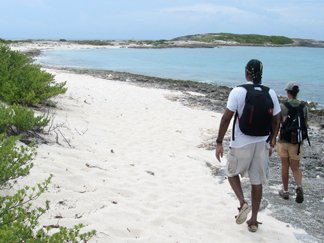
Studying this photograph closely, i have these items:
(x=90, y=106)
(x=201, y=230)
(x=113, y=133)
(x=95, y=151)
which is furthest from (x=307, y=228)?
(x=90, y=106)

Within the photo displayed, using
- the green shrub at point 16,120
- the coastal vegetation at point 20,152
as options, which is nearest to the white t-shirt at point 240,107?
the coastal vegetation at point 20,152

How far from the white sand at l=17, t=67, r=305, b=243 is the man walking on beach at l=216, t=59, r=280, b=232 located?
0.57 meters

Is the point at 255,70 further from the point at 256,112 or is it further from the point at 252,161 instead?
the point at 252,161

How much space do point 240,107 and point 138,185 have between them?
2167 millimetres

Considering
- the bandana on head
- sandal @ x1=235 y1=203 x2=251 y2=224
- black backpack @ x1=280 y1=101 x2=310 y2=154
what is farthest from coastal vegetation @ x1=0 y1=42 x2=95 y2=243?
black backpack @ x1=280 y1=101 x2=310 y2=154

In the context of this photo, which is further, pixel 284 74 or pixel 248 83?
pixel 284 74

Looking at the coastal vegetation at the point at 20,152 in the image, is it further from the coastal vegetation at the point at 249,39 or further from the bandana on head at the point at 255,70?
the coastal vegetation at the point at 249,39

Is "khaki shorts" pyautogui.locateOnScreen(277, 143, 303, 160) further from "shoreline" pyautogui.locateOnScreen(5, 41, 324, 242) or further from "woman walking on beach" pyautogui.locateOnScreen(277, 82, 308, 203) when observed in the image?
"shoreline" pyautogui.locateOnScreen(5, 41, 324, 242)

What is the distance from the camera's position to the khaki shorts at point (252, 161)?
4.75 m

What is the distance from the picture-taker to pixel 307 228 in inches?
207

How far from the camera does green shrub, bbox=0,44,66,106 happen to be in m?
8.84

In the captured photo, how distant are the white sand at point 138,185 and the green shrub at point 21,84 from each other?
2.23ft

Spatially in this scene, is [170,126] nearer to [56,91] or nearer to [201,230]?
[56,91]

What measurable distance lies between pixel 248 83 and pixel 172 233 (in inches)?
75.7
